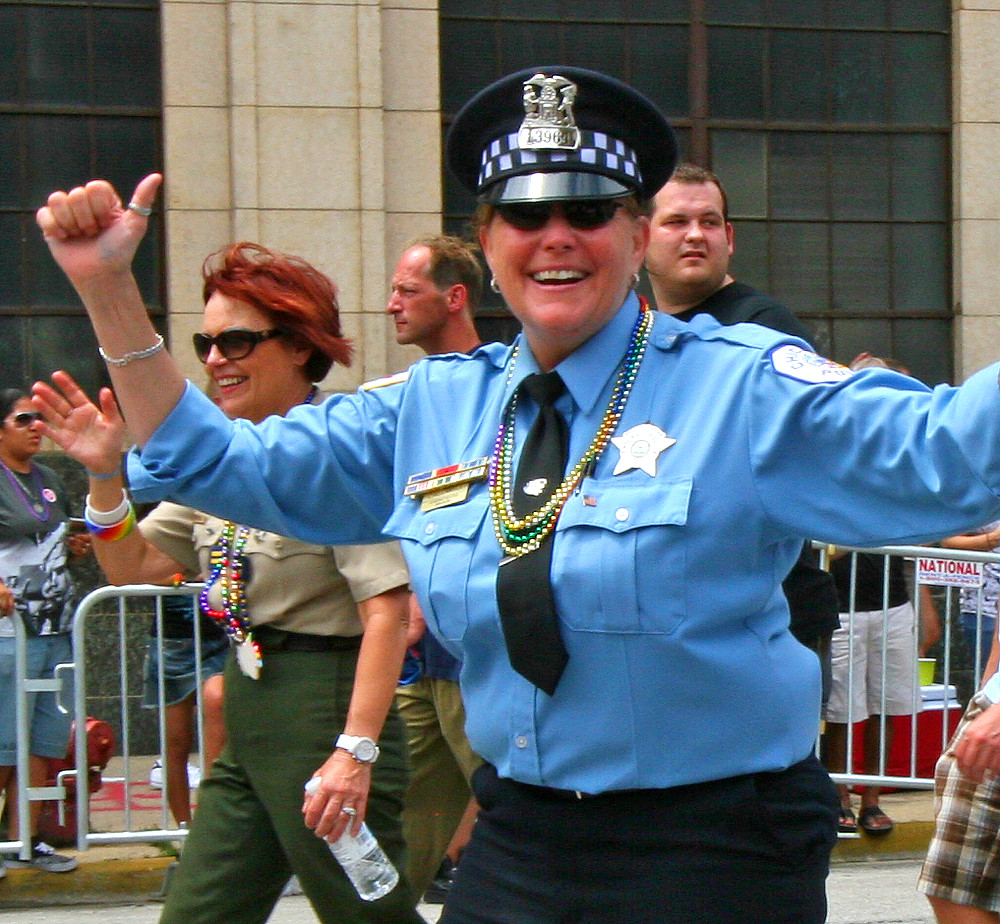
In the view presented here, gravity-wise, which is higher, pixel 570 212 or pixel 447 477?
pixel 570 212

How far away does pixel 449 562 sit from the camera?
8.56 ft

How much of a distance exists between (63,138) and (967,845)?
285 inches

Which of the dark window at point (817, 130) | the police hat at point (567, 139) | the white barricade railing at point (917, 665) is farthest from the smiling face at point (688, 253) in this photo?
the dark window at point (817, 130)

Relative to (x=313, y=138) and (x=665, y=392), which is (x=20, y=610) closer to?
(x=313, y=138)

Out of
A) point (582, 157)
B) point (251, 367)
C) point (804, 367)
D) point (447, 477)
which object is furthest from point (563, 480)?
point (251, 367)

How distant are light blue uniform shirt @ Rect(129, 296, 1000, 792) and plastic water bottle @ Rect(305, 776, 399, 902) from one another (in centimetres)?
105

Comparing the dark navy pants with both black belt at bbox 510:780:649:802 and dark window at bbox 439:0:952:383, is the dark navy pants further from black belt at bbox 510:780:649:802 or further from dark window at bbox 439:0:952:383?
dark window at bbox 439:0:952:383

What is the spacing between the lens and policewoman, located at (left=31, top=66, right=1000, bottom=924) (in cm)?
244

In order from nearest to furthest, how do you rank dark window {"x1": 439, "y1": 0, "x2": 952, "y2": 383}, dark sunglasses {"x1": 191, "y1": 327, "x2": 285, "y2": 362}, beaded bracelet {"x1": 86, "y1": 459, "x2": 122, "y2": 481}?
beaded bracelet {"x1": 86, "y1": 459, "x2": 122, "y2": 481}, dark sunglasses {"x1": 191, "y1": 327, "x2": 285, "y2": 362}, dark window {"x1": 439, "y1": 0, "x2": 952, "y2": 383}

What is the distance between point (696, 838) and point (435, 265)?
3.57 metres

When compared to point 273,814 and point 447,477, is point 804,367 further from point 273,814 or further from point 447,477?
point 273,814

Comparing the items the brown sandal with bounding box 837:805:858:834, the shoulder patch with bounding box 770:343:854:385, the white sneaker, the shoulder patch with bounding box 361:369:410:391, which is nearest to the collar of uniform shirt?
the shoulder patch with bounding box 770:343:854:385

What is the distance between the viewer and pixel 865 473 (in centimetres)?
235

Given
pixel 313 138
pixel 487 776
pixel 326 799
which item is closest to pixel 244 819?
pixel 326 799
